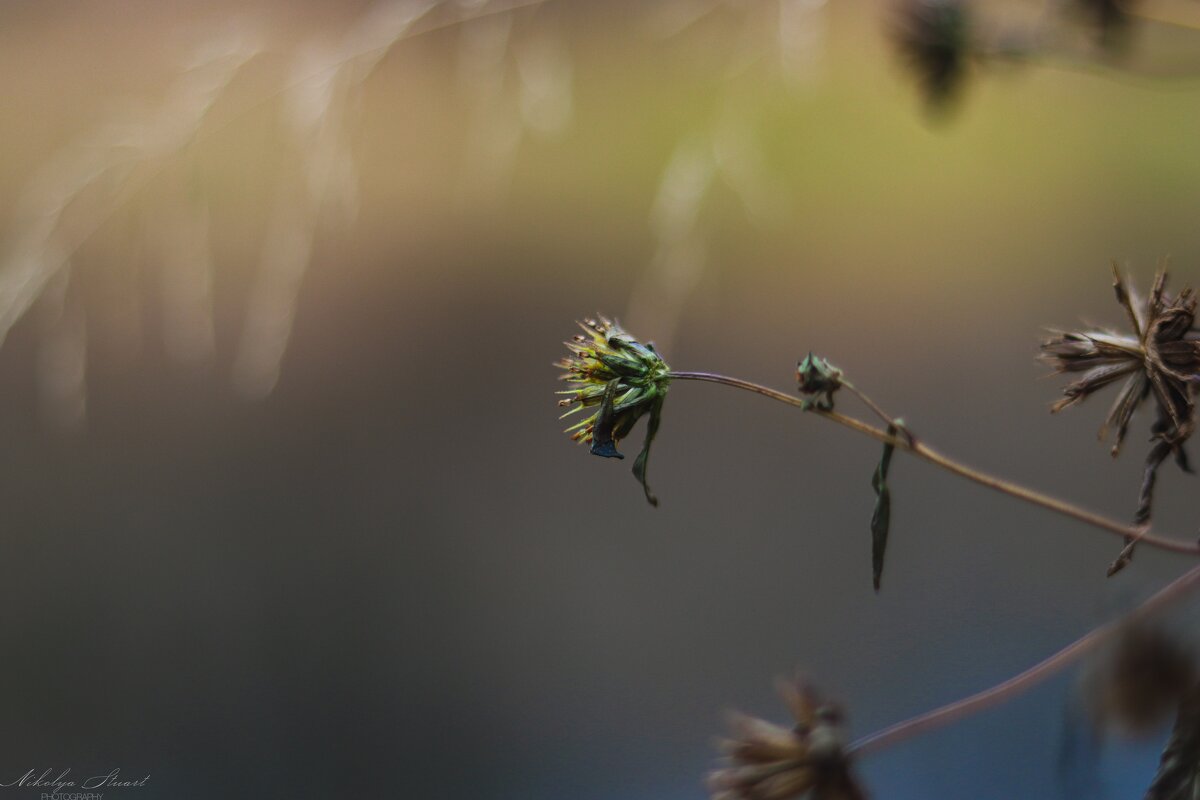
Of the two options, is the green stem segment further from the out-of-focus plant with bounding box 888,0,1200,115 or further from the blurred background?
the blurred background

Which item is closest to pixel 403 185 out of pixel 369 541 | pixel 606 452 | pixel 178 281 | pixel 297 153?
pixel 297 153

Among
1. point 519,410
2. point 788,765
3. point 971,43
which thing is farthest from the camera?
point 519,410

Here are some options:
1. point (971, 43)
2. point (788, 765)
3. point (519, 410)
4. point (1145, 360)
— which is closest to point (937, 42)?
point (971, 43)

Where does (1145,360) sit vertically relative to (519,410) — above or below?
below

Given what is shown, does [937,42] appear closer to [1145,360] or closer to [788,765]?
[1145,360]

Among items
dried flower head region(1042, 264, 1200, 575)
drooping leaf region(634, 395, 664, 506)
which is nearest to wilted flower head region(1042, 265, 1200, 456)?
dried flower head region(1042, 264, 1200, 575)

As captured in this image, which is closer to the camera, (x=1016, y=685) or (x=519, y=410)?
(x=1016, y=685)
